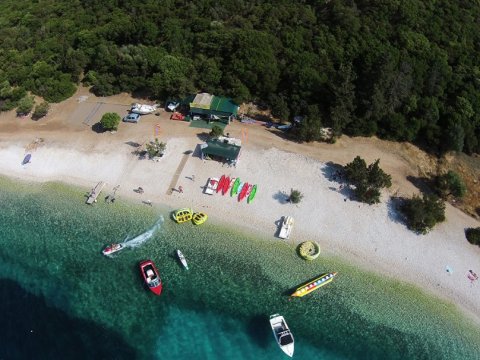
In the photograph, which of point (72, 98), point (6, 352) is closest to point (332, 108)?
point (72, 98)

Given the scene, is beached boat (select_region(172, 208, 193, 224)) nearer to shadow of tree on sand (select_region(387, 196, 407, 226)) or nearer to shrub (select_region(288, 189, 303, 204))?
shrub (select_region(288, 189, 303, 204))

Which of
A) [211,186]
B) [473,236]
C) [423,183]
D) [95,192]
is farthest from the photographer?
[423,183]

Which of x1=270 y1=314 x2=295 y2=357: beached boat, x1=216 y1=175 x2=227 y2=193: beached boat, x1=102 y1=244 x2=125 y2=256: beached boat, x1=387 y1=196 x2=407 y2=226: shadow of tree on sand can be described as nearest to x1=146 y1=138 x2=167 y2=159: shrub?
x1=216 y1=175 x2=227 y2=193: beached boat

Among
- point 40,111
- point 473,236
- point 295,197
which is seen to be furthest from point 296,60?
point 40,111

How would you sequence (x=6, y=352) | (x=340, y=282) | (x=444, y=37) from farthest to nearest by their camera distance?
(x=444, y=37) < (x=340, y=282) < (x=6, y=352)

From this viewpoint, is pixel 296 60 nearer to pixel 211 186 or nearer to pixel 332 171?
pixel 332 171

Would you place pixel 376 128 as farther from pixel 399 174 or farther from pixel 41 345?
pixel 41 345
